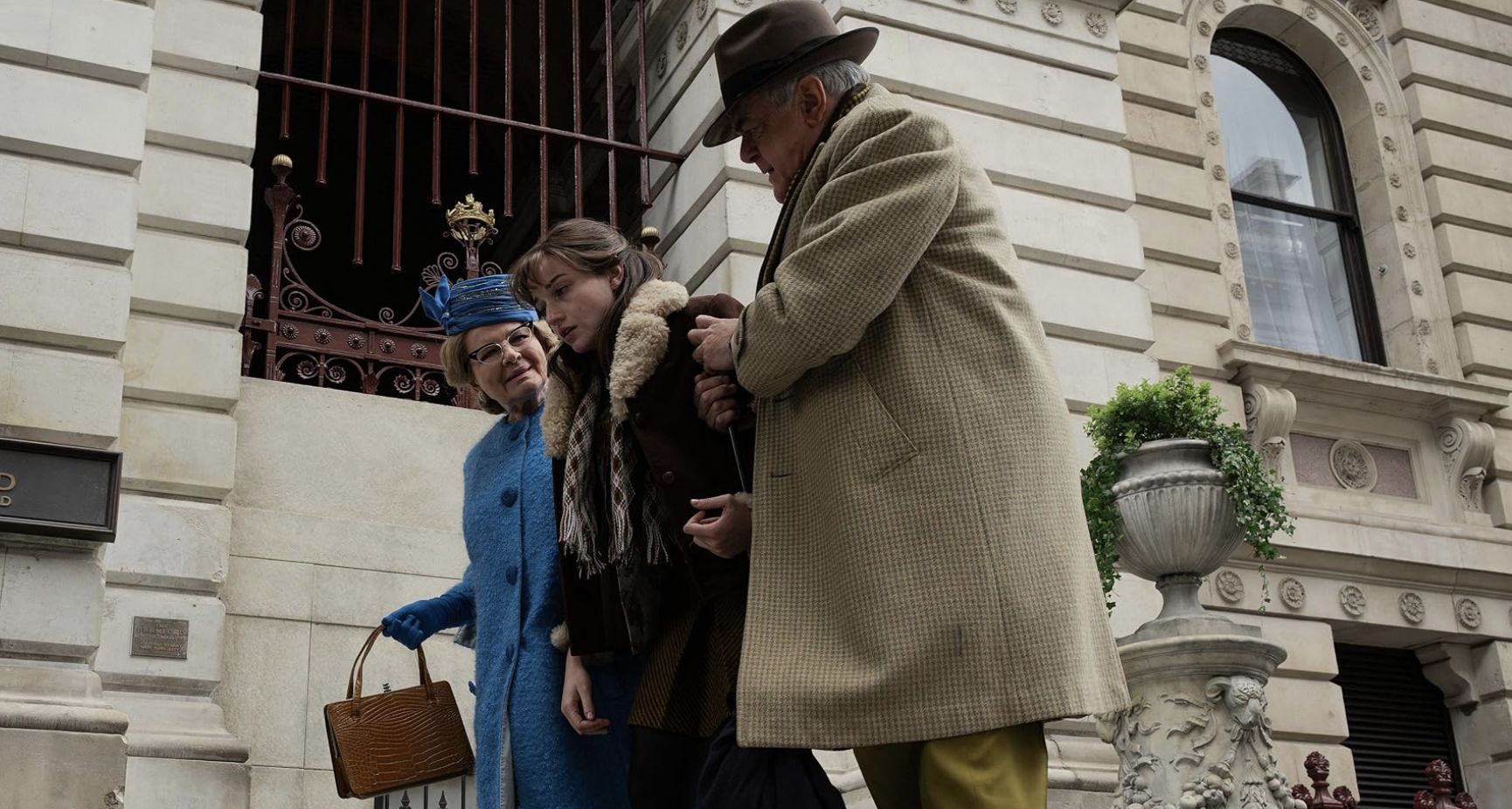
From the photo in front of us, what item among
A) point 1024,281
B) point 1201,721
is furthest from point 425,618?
point 1201,721

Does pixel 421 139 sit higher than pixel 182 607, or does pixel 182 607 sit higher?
pixel 421 139

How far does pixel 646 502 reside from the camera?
141 inches

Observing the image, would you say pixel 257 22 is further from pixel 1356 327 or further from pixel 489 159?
pixel 1356 327

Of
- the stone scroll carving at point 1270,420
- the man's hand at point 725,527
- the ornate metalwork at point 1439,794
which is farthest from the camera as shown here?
the stone scroll carving at point 1270,420

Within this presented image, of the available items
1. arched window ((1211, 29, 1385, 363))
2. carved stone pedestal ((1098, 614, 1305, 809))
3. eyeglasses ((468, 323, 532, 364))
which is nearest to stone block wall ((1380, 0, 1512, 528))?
arched window ((1211, 29, 1385, 363))

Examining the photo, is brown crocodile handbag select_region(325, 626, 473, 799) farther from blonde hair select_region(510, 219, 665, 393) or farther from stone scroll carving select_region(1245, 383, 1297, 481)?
stone scroll carving select_region(1245, 383, 1297, 481)

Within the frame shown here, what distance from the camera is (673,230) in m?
9.21

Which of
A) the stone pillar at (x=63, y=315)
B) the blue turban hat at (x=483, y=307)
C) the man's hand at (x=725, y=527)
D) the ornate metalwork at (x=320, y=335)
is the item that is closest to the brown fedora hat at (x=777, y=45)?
the man's hand at (x=725, y=527)

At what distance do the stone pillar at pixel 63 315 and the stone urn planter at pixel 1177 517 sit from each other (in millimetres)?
4361

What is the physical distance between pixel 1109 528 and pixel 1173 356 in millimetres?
3878

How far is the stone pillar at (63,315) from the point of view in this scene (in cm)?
564

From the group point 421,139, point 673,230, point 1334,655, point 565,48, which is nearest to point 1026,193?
point 673,230

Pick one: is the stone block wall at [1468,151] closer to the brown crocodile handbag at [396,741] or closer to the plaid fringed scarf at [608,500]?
the brown crocodile handbag at [396,741]

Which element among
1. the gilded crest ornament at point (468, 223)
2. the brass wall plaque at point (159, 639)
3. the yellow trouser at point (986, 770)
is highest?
the gilded crest ornament at point (468, 223)
